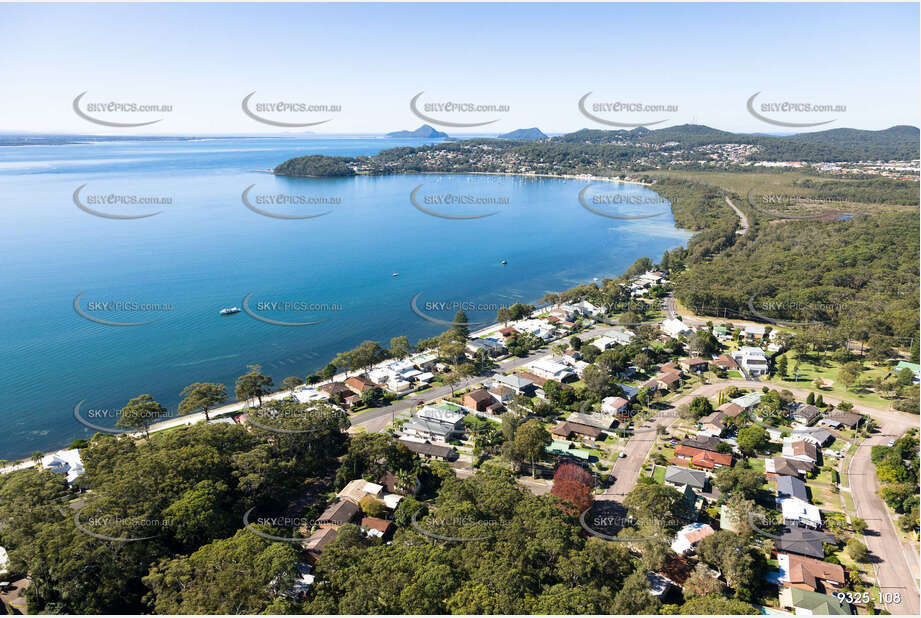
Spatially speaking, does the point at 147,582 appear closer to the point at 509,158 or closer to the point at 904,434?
the point at 904,434

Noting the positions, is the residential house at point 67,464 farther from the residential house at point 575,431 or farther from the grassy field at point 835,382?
the grassy field at point 835,382

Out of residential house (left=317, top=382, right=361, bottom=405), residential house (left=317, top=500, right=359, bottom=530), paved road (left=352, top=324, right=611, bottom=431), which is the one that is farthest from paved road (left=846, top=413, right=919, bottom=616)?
residential house (left=317, top=382, right=361, bottom=405)

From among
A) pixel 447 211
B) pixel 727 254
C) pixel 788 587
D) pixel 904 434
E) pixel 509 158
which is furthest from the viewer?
pixel 509 158

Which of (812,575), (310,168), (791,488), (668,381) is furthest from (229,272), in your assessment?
(310,168)

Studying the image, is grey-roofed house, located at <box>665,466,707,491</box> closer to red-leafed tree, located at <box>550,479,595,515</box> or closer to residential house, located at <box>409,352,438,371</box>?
red-leafed tree, located at <box>550,479,595,515</box>

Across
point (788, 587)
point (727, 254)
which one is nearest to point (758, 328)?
point (727, 254)
